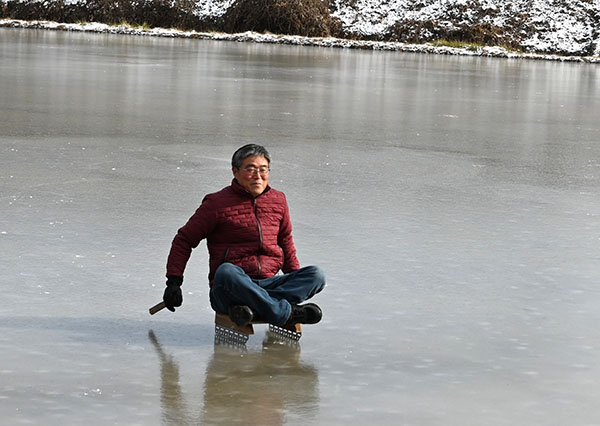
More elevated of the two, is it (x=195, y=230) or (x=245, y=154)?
(x=245, y=154)

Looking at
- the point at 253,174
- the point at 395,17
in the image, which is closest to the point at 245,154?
the point at 253,174

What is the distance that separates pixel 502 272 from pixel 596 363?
1580 millimetres

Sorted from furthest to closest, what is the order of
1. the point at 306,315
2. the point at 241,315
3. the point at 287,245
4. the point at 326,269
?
the point at 326,269, the point at 287,245, the point at 306,315, the point at 241,315

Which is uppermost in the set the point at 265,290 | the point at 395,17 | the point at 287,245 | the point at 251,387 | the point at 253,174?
the point at 395,17

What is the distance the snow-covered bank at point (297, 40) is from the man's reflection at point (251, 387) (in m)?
33.2

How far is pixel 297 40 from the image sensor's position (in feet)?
135

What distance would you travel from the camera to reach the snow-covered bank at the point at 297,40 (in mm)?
38000

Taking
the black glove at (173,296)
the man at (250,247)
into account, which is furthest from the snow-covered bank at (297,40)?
the black glove at (173,296)

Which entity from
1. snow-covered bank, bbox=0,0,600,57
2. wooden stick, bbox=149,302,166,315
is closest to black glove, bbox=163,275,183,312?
wooden stick, bbox=149,302,166,315

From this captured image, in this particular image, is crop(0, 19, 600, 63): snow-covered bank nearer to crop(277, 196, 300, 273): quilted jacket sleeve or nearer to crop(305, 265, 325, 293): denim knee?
crop(277, 196, 300, 273): quilted jacket sleeve

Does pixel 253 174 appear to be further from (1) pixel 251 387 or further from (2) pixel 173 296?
(1) pixel 251 387

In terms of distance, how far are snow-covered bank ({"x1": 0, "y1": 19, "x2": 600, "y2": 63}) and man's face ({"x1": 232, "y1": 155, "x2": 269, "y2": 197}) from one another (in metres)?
32.8

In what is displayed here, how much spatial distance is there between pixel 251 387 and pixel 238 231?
948 mm

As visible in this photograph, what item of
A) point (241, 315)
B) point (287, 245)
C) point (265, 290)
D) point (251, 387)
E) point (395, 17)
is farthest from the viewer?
point (395, 17)
